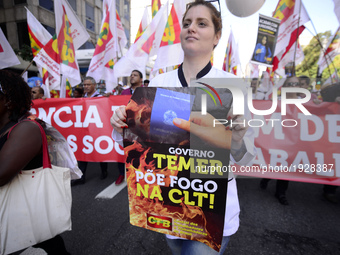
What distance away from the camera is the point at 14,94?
4.79ft

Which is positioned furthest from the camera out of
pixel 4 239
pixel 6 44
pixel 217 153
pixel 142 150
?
pixel 6 44

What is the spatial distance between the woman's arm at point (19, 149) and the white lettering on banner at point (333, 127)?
3364 mm

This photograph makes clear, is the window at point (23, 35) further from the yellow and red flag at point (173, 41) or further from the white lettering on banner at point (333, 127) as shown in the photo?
the white lettering on banner at point (333, 127)

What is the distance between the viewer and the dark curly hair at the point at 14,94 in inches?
56.2

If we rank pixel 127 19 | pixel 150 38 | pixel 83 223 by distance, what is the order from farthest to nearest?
pixel 127 19 → pixel 150 38 → pixel 83 223

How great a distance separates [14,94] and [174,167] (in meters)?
1.31

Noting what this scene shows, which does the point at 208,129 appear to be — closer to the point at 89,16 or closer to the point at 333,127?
the point at 333,127

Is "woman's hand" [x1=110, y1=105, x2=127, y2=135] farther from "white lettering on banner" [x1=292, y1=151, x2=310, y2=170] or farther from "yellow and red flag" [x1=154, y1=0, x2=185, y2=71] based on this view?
"yellow and red flag" [x1=154, y1=0, x2=185, y2=71]

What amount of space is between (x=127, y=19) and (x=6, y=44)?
81.5 feet

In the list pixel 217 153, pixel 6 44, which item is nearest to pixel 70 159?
pixel 217 153

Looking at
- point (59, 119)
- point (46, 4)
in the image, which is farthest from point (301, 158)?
point (46, 4)

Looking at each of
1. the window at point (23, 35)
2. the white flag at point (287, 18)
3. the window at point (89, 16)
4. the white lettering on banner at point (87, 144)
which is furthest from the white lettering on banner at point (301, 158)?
the window at point (89, 16)

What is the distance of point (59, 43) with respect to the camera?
415 cm

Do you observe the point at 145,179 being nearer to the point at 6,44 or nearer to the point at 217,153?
the point at 217,153
